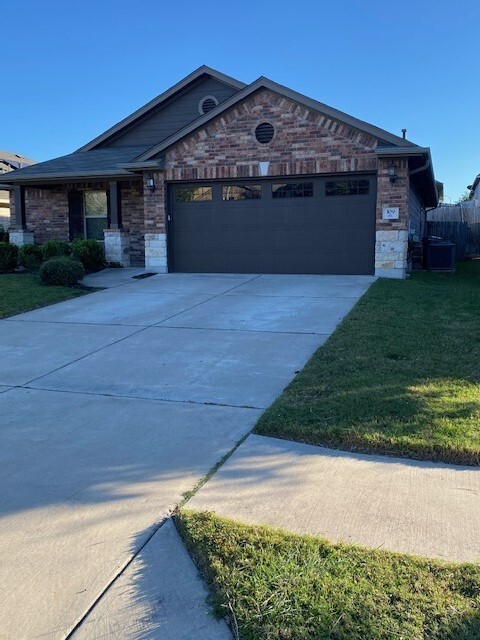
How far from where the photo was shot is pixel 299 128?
47.1 feet

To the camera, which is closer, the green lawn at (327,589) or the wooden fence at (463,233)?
the green lawn at (327,589)

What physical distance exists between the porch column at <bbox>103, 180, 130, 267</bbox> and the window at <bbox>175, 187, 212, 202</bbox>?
2279 mm

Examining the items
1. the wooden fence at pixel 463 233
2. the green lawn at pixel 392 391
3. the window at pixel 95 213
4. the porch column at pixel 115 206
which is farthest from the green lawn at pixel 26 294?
the wooden fence at pixel 463 233

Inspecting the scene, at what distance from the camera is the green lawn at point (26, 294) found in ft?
35.4

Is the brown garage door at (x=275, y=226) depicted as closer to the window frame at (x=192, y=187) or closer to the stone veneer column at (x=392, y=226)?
the window frame at (x=192, y=187)

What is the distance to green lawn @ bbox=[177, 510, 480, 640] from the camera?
7.54 ft

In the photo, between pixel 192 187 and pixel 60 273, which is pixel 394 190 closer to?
pixel 192 187

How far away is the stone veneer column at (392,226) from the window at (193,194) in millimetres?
4697

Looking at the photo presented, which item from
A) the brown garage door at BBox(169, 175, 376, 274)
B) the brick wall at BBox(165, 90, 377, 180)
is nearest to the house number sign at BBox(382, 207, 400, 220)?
the brown garage door at BBox(169, 175, 376, 274)

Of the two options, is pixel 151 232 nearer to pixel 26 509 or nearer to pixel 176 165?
pixel 176 165

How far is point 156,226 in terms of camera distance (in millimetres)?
15961

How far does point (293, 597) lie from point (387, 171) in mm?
12681

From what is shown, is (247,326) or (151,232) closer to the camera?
(247,326)

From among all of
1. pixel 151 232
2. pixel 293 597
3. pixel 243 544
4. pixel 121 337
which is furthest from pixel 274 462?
pixel 151 232
